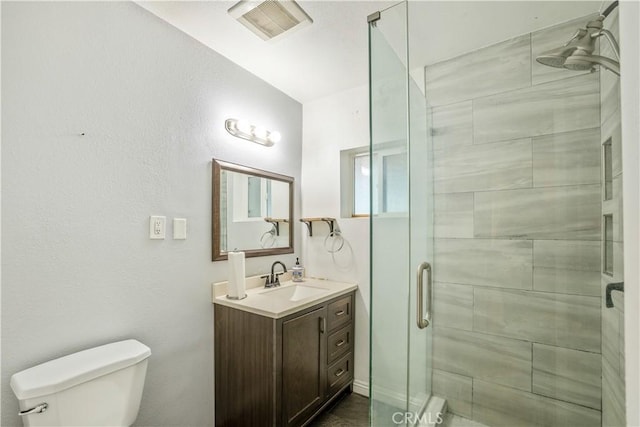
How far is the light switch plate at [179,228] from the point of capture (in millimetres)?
1617

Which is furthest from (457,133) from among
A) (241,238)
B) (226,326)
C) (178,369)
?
(178,369)

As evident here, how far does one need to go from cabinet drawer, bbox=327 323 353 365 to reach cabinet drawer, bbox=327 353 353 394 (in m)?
0.05

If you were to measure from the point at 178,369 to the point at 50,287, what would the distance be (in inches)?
31.0

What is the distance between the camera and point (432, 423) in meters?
1.63

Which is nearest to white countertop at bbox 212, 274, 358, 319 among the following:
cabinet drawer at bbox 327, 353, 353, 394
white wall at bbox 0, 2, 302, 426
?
white wall at bbox 0, 2, 302, 426

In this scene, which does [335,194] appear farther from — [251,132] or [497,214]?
[497,214]

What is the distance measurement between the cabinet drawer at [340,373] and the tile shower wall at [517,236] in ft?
2.04

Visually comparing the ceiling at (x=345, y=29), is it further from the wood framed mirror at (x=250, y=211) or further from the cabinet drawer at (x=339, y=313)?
the cabinet drawer at (x=339, y=313)

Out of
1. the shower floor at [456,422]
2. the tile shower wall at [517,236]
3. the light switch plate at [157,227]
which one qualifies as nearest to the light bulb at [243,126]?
the light switch plate at [157,227]

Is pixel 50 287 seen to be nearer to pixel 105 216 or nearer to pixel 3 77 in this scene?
pixel 105 216

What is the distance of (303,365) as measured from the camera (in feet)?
5.62

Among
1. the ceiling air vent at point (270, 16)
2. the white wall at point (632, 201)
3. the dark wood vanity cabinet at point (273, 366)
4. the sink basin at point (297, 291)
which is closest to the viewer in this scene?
the white wall at point (632, 201)

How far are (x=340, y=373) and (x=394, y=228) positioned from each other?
143 centimetres

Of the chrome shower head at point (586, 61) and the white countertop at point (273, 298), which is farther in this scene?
the white countertop at point (273, 298)
